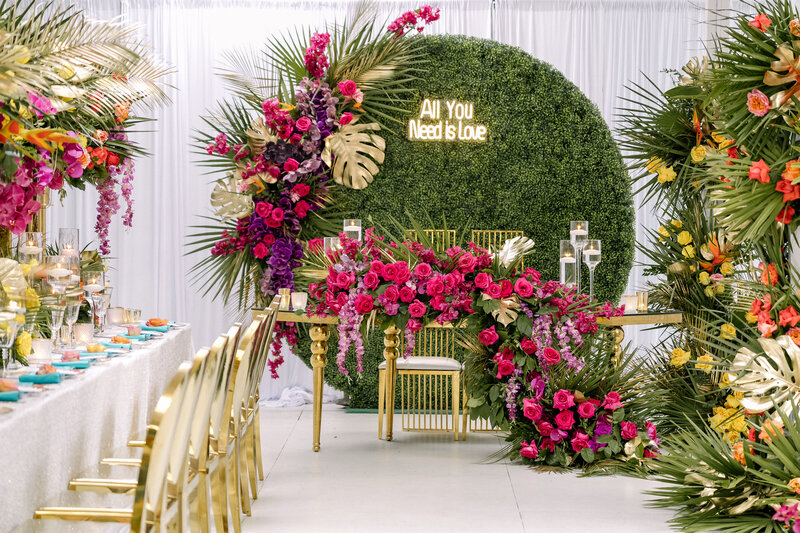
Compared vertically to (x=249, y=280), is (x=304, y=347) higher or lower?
lower

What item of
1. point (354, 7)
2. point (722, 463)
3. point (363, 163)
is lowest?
point (722, 463)

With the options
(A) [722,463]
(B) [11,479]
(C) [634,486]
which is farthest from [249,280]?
(B) [11,479]

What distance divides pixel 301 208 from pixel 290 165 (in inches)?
12.5

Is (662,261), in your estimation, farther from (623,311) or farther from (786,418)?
(786,418)

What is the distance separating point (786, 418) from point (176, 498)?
6.83 ft

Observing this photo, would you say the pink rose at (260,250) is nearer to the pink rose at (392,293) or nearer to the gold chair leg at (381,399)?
the gold chair leg at (381,399)

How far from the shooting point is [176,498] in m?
2.47

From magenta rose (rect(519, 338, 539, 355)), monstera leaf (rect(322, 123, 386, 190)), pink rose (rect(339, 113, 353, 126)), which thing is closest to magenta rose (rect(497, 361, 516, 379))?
magenta rose (rect(519, 338, 539, 355))

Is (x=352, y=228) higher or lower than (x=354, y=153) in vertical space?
lower

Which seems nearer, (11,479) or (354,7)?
(11,479)

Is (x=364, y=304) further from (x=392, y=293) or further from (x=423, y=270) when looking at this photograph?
(x=423, y=270)

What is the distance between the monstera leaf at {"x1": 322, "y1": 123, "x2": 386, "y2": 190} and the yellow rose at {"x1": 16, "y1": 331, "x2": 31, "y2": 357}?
11.8ft

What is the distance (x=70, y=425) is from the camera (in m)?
2.52

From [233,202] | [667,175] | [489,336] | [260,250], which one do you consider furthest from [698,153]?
[233,202]
